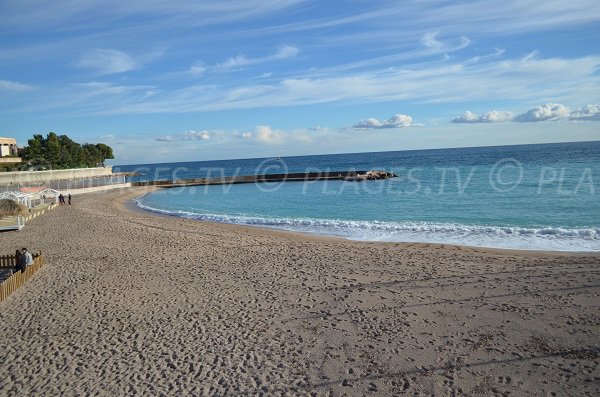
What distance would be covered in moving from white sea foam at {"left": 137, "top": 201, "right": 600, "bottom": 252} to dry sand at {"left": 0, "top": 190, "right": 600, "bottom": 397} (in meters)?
2.21

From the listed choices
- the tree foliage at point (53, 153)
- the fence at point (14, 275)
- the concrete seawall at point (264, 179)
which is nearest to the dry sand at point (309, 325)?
the fence at point (14, 275)

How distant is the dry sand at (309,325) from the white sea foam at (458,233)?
2209mm

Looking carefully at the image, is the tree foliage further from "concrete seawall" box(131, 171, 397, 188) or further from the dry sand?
the dry sand

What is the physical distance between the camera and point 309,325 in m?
8.80

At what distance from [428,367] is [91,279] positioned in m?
9.88

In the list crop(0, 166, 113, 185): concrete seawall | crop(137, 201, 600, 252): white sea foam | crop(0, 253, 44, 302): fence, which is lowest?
crop(137, 201, 600, 252): white sea foam

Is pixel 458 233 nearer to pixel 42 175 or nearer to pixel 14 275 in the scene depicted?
pixel 14 275

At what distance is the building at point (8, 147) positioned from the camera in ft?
303

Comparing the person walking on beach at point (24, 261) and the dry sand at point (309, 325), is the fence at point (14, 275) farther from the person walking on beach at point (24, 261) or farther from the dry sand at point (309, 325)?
the dry sand at point (309, 325)

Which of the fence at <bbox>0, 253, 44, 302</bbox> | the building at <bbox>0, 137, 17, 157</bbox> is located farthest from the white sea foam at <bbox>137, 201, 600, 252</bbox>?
the building at <bbox>0, 137, 17, 157</bbox>

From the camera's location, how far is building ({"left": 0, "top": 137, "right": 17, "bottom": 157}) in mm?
92431

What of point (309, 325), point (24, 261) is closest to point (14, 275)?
point (24, 261)

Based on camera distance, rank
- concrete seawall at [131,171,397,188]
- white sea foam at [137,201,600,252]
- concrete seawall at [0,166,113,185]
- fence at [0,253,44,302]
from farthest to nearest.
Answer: concrete seawall at [131,171,397,188] → concrete seawall at [0,166,113,185] → white sea foam at [137,201,600,252] → fence at [0,253,44,302]

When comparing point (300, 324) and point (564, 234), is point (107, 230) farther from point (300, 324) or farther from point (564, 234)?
point (564, 234)
